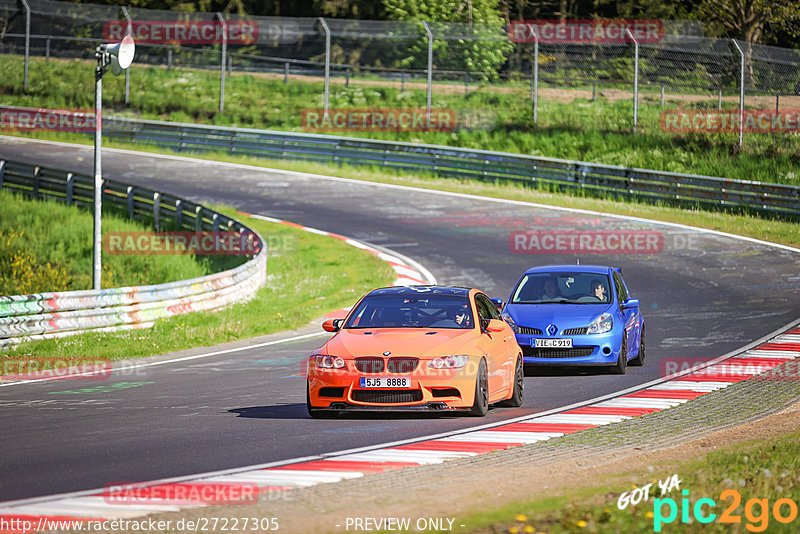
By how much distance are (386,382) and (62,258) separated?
1885 cm

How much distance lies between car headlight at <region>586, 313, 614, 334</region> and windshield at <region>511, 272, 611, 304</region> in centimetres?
84

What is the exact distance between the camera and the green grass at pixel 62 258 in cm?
2538

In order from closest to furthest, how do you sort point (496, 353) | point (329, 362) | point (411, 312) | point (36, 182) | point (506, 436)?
point (506, 436)
point (329, 362)
point (496, 353)
point (411, 312)
point (36, 182)

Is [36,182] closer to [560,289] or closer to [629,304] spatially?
[560,289]

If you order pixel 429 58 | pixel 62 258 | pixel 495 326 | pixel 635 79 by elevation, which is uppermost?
pixel 429 58

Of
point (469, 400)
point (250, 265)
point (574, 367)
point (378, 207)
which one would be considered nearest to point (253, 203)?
point (378, 207)

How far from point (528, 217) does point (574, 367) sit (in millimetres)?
16491

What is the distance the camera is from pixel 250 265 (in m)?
23.0

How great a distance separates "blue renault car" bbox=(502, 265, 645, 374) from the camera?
583 inches

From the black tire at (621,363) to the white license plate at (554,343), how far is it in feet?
2.22

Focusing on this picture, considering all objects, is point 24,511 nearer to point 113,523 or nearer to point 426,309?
point 113,523
